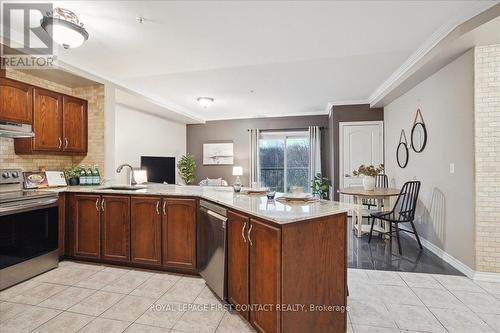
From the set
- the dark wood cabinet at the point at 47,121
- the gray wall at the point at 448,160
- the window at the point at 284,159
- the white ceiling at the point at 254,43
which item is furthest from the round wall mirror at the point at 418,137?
the dark wood cabinet at the point at 47,121

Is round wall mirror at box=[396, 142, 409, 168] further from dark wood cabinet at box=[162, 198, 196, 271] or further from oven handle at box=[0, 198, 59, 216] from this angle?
oven handle at box=[0, 198, 59, 216]

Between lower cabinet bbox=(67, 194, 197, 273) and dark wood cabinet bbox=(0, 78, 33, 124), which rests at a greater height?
dark wood cabinet bbox=(0, 78, 33, 124)

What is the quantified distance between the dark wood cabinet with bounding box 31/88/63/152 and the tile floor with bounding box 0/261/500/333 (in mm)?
1609

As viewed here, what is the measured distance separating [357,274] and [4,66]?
4767mm

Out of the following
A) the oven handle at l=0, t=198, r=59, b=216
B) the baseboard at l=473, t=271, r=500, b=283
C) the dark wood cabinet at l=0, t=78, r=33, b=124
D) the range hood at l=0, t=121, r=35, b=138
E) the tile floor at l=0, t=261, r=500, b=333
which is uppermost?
the dark wood cabinet at l=0, t=78, r=33, b=124

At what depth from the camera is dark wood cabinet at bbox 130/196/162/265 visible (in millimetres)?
2732

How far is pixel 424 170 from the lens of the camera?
3719 millimetres

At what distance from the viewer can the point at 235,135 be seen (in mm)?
7332

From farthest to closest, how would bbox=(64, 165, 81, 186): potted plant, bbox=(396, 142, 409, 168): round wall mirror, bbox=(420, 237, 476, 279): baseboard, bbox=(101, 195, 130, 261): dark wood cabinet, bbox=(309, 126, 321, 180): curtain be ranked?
bbox=(309, 126, 321, 180): curtain < bbox=(396, 142, 409, 168): round wall mirror < bbox=(64, 165, 81, 186): potted plant < bbox=(101, 195, 130, 261): dark wood cabinet < bbox=(420, 237, 476, 279): baseboard

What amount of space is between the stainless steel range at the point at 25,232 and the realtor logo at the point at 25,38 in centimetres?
134

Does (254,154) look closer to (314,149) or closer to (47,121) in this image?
(314,149)

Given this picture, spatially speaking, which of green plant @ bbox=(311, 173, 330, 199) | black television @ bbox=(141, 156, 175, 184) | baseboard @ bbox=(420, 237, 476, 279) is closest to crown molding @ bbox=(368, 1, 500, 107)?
baseboard @ bbox=(420, 237, 476, 279)

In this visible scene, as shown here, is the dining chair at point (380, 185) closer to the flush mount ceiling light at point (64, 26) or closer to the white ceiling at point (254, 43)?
the white ceiling at point (254, 43)

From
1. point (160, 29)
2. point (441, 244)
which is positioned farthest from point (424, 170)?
point (160, 29)
